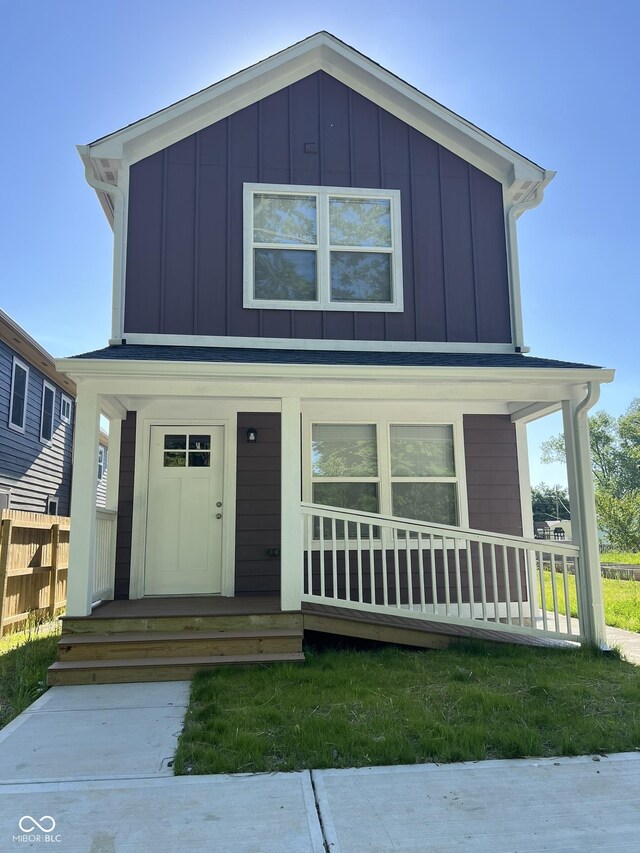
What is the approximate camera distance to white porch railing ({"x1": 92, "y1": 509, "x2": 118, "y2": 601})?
5.64m

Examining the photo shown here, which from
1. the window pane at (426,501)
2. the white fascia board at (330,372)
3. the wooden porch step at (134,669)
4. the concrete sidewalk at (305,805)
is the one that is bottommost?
the concrete sidewalk at (305,805)

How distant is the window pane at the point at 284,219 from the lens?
264 inches

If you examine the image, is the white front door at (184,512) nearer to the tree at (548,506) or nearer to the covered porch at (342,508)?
the covered porch at (342,508)

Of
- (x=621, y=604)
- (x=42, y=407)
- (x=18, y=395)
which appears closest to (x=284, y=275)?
(x=621, y=604)

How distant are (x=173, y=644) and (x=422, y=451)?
11.4 ft

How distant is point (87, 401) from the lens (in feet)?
16.8

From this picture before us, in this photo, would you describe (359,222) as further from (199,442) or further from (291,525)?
(291,525)

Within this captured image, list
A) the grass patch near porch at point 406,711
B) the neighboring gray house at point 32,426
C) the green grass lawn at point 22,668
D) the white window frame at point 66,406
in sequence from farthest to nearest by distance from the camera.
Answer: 1. the white window frame at point 66,406
2. the neighboring gray house at point 32,426
3. the green grass lawn at point 22,668
4. the grass patch near porch at point 406,711

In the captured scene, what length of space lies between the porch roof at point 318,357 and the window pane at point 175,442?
1.05m

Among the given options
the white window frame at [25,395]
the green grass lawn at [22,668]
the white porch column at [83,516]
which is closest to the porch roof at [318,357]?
the white porch column at [83,516]

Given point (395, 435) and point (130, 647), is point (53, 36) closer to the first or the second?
point (395, 435)

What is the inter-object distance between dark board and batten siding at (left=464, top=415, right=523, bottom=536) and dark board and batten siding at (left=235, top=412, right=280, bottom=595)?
7.34 feet

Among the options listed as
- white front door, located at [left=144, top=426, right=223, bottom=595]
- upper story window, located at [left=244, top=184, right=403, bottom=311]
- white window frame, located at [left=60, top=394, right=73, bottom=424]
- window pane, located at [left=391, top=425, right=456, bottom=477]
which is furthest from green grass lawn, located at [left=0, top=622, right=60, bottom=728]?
white window frame, located at [left=60, top=394, right=73, bottom=424]

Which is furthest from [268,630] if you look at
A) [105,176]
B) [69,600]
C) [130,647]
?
[105,176]
